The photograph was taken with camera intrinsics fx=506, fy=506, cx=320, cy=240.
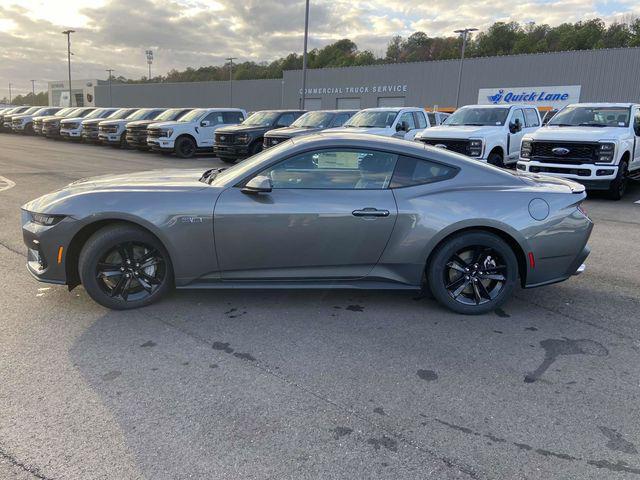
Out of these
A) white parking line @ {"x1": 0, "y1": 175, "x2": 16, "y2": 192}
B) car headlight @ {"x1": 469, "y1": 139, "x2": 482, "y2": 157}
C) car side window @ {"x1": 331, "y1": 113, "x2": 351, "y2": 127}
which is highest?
car side window @ {"x1": 331, "y1": 113, "x2": 351, "y2": 127}

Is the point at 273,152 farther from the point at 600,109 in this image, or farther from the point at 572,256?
the point at 600,109

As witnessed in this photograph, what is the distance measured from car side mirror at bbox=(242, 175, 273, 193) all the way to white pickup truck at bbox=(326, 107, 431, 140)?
9700 mm

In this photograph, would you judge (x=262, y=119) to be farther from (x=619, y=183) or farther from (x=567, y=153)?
(x=619, y=183)

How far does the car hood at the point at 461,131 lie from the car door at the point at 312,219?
8.07 m

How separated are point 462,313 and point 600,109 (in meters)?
9.38

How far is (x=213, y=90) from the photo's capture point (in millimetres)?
67062

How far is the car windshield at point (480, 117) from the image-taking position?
12.8 meters

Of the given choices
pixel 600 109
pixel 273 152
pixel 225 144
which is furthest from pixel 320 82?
pixel 273 152

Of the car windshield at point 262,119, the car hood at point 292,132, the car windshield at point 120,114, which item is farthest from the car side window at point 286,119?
the car windshield at point 120,114

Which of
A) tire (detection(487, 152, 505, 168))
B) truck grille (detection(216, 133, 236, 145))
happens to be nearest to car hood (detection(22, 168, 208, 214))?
tire (detection(487, 152, 505, 168))

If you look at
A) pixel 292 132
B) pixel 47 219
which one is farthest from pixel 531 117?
pixel 47 219

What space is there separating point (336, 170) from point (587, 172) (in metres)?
7.89

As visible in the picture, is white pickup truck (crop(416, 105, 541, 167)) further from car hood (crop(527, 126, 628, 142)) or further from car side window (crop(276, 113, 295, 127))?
car side window (crop(276, 113, 295, 127))

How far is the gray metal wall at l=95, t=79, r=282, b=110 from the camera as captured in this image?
202ft
